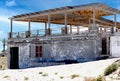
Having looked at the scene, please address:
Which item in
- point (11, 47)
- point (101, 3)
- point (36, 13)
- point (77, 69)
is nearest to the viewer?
point (77, 69)

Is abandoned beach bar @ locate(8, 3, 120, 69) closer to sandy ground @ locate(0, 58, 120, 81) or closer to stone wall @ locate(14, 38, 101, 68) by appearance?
stone wall @ locate(14, 38, 101, 68)

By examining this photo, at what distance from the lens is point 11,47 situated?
37781 millimetres

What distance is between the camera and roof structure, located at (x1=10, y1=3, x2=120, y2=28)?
1232 inches

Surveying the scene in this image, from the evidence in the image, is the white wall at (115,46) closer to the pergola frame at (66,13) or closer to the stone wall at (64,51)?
the stone wall at (64,51)

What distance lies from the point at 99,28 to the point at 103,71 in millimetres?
10627

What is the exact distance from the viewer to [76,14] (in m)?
35.3

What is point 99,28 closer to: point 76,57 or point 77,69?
point 76,57

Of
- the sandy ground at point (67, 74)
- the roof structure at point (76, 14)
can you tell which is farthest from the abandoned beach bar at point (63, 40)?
the sandy ground at point (67, 74)

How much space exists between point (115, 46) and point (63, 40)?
5.54m

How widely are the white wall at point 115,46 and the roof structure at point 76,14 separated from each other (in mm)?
3355

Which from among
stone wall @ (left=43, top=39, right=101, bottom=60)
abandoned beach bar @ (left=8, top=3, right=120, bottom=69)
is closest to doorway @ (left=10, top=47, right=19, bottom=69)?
abandoned beach bar @ (left=8, top=3, right=120, bottom=69)

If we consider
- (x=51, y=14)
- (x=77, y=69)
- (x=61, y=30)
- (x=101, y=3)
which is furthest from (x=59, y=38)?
(x=77, y=69)

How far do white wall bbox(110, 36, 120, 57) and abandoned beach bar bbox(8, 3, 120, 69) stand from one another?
0.14 m

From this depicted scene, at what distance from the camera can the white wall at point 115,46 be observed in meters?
29.9
